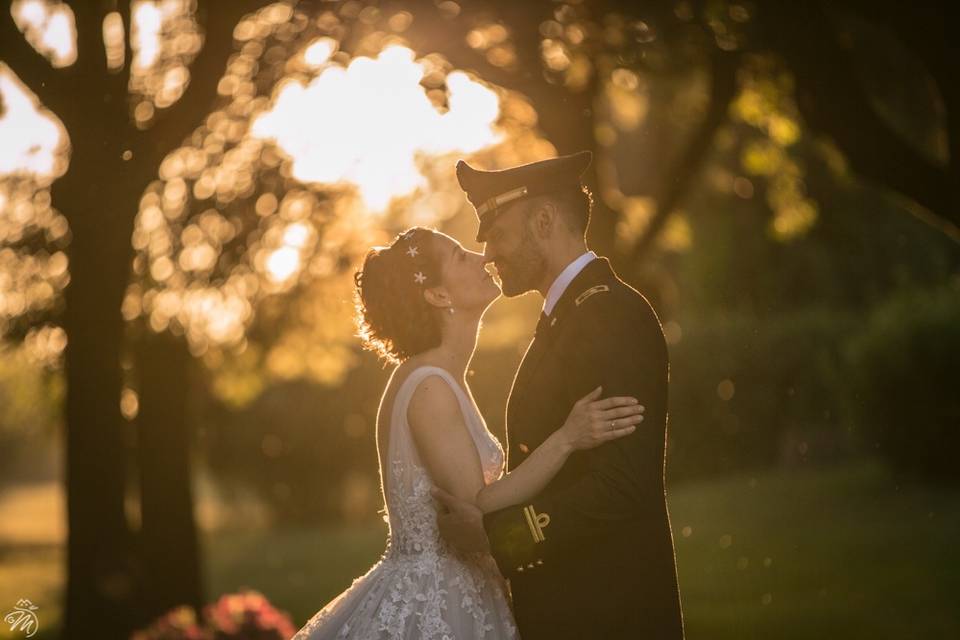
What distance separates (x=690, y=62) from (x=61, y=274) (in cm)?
906

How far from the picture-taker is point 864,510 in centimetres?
2192

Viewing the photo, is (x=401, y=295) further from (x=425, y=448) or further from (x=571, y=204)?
(x=571, y=204)

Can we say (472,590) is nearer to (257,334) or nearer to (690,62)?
(690,62)

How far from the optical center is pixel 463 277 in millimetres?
5812

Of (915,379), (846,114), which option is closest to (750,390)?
(915,379)

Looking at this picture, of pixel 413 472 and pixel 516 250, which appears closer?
pixel 516 250

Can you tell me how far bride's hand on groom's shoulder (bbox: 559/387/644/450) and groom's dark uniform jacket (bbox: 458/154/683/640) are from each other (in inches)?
2.2

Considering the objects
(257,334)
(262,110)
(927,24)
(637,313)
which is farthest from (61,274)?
(637,313)

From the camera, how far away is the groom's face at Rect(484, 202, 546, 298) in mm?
5160

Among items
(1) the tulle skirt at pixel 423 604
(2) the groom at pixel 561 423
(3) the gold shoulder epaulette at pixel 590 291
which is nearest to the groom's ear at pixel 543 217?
(2) the groom at pixel 561 423

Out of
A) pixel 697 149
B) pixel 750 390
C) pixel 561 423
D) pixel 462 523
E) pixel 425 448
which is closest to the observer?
pixel 561 423

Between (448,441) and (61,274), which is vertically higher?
(448,441)

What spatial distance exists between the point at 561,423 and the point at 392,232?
14.6 m

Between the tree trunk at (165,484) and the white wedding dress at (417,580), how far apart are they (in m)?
11.4
